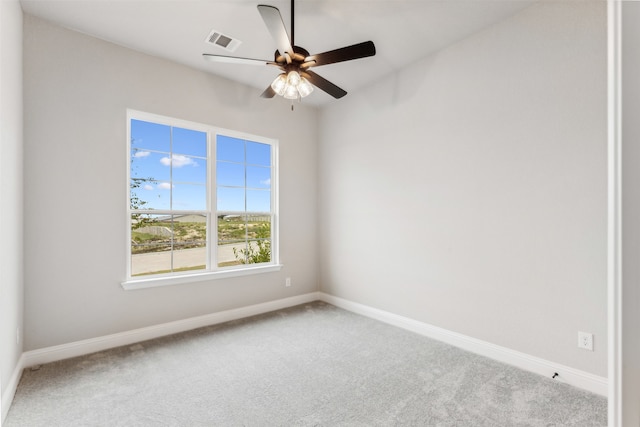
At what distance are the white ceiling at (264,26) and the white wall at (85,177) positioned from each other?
0.21m

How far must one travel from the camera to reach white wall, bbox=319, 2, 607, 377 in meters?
2.18

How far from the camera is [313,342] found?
2.99m

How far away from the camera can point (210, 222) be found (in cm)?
355

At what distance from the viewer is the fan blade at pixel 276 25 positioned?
6.15 feet

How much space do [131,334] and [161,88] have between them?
2524 millimetres

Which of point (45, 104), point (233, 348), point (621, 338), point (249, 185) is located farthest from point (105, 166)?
point (621, 338)

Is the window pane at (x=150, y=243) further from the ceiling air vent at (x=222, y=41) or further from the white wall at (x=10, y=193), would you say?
the ceiling air vent at (x=222, y=41)

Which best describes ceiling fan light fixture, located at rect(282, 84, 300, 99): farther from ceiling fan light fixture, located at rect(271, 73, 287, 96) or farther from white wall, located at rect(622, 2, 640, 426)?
white wall, located at rect(622, 2, 640, 426)

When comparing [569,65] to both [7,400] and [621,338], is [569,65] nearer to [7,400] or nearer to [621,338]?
[621,338]

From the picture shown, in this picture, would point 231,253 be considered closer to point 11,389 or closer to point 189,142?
point 189,142

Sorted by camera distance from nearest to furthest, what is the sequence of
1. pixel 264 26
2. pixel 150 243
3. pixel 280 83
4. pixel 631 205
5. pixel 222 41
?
1. pixel 631 205
2. pixel 280 83
3. pixel 264 26
4. pixel 222 41
5. pixel 150 243

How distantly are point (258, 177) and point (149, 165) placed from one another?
1290 mm

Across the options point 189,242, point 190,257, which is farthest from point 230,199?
point 190,257

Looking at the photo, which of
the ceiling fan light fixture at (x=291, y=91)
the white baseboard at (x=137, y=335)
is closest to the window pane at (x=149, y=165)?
the white baseboard at (x=137, y=335)
